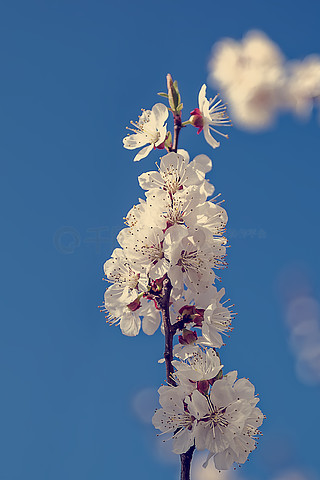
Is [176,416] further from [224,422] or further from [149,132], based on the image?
[149,132]

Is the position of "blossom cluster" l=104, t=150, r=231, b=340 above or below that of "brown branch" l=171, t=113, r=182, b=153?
below

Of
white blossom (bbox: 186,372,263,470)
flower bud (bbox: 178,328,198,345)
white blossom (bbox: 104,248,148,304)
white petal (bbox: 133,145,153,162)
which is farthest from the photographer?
white petal (bbox: 133,145,153,162)

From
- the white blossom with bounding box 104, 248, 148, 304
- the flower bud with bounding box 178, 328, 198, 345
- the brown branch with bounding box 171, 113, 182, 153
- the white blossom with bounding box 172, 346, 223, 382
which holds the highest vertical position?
the brown branch with bounding box 171, 113, 182, 153

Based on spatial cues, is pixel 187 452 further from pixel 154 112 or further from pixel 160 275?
pixel 154 112

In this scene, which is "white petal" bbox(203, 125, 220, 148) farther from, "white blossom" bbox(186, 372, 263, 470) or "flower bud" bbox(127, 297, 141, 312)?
"white blossom" bbox(186, 372, 263, 470)

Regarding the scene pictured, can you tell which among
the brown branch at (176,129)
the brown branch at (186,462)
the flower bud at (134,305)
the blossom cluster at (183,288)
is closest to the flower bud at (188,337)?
the blossom cluster at (183,288)

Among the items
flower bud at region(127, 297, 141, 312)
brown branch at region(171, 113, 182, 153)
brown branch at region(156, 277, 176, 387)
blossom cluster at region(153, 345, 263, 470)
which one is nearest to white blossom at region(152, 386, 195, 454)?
blossom cluster at region(153, 345, 263, 470)

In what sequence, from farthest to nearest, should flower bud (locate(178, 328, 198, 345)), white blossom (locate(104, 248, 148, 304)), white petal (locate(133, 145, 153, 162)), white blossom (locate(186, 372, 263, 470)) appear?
white petal (locate(133, 145, 153, 162))
white blossom (locate(104, 248, 148, 304))
flower bud (locate(178, 328, 198, 345))
white blossom (locate(186, 372, 263, 470))

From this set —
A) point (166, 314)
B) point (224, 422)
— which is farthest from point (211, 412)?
point (166, 314)

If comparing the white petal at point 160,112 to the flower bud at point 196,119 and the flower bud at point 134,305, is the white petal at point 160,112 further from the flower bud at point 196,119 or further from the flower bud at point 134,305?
the flower bud at point 134,305
